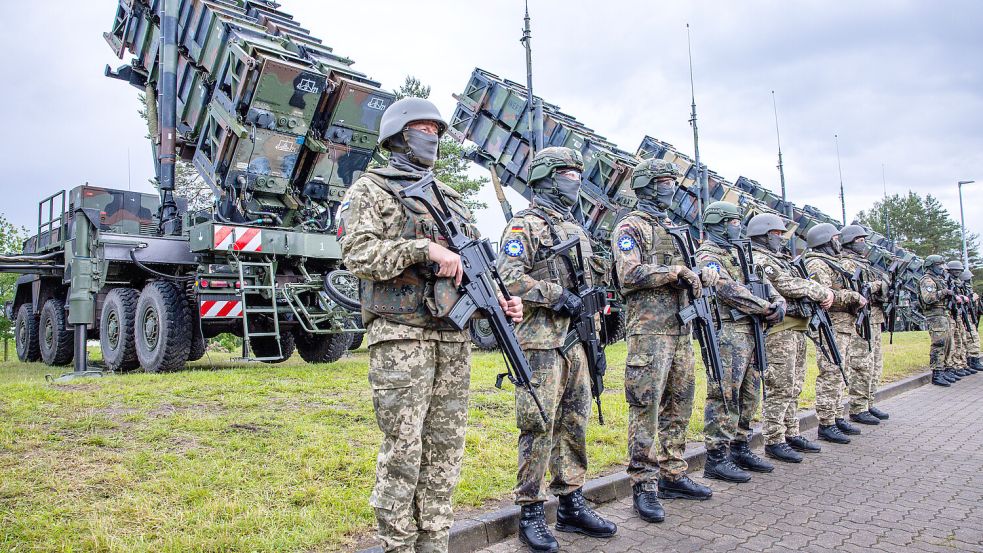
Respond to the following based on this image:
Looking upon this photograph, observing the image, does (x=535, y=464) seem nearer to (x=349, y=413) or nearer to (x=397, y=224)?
(x=397, y=224)

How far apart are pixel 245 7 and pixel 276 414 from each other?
24.4 ft

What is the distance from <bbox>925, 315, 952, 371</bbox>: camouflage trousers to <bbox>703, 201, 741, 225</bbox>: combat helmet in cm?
731

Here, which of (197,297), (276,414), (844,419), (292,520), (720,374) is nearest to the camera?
(292,520)

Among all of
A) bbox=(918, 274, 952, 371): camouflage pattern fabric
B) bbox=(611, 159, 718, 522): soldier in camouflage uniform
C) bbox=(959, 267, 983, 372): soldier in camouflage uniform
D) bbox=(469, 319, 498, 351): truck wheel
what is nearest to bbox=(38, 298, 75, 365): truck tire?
bbox=(469, 319, 498, 351): truck wheel

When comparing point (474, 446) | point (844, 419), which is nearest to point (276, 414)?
point (474, 446)

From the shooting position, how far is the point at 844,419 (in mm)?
7121

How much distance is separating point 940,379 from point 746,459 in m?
7.02

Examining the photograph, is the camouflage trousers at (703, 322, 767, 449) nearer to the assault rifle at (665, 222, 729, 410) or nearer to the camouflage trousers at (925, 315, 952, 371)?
the assault rifle at (665, 222, 729, 410)

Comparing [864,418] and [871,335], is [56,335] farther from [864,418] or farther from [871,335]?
[871,335]

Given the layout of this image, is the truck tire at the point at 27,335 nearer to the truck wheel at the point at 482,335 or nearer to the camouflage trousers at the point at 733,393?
the truck wheel at the point at 482,335

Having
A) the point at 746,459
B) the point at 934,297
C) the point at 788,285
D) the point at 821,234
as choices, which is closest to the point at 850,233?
the point at 821,234

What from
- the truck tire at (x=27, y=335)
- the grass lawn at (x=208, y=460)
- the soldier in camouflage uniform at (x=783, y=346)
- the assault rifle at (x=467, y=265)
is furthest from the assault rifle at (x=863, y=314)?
the truck tire at (x=27, y=335)

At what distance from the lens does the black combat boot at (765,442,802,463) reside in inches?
217

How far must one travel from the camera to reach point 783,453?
5.54 meters
